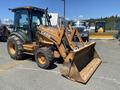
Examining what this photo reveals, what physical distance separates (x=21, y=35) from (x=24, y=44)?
518 millimetres

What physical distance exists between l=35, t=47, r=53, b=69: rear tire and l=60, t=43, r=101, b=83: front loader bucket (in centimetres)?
107

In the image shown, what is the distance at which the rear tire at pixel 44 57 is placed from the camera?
852cm

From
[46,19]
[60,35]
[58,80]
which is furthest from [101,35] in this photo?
[58,80]

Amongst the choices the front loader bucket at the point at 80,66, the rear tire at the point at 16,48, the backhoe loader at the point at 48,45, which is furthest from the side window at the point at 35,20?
the front loader bucket at the point at 80,66

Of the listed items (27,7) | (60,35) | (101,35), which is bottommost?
(101,35)

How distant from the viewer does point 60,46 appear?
8797 millimetres

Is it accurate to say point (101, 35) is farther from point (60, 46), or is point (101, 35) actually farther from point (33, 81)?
point (33, 81)

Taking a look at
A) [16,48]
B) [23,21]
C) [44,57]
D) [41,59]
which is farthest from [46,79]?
[23,21]

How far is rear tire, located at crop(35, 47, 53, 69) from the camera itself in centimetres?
852

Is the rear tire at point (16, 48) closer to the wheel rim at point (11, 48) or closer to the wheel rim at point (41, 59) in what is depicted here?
the wheel rim at point (11, 48)

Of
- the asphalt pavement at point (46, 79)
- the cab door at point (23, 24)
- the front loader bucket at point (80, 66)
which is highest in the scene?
the cab door at point (23, 24)

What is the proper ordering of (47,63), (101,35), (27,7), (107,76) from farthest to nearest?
1. (101,35)
2. (27,7)
3. (47,63)
4. (107,76)

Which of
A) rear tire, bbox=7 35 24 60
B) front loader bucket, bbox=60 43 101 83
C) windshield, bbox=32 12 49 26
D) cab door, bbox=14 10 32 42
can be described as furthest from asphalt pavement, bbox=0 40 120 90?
windshield, bbox=32 12 49 26

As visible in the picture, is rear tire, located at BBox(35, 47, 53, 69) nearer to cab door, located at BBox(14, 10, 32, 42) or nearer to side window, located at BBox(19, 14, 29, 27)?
cab door, located at BBox(14, 10, 32, 42)
